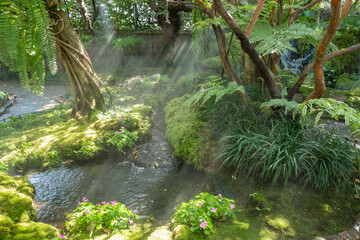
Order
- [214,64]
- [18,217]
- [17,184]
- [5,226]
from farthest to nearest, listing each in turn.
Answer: [214,64]
[17,184]
[18,217]
[5,226]

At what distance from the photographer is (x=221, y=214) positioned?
2348 millimetres

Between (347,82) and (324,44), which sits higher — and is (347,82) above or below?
below

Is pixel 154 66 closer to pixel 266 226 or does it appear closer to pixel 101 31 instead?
pixel 101 31

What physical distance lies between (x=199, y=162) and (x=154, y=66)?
8.53 meters

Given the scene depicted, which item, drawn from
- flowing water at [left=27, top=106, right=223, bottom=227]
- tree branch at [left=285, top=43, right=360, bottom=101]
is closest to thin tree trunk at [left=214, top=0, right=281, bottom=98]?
tree branch at [left=285, top=43, right=360, bottom=101]

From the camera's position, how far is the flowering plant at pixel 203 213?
2074mm

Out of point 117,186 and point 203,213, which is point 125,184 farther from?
point 203,213

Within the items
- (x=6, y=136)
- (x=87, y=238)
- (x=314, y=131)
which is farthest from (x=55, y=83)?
(x=314, y=131)

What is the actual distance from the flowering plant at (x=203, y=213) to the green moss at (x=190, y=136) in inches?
55.9

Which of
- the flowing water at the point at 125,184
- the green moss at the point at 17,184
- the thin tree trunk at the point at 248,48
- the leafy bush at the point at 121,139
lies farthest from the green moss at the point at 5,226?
the thin tree trunk at the point at 248,48

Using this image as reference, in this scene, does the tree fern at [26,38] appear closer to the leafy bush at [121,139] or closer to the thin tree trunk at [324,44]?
the thin tree trunk at [324,44]

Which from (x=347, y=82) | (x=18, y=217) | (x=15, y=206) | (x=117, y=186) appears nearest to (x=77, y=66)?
(x=117, y=186)

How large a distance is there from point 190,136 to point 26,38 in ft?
11.4

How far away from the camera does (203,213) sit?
217 cm
